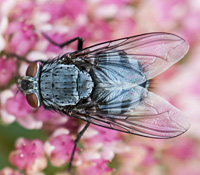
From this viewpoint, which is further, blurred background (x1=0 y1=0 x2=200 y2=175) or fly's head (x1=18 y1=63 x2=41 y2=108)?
blurred background (x1=0 y1=0 x2=200 y2=175)

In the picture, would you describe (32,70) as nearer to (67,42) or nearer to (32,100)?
(32,100)

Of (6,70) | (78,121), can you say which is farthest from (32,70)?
(78,121)

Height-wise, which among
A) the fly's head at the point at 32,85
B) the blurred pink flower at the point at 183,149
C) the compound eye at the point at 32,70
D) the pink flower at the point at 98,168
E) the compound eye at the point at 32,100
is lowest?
the blurred pink flower at the point at 183,149

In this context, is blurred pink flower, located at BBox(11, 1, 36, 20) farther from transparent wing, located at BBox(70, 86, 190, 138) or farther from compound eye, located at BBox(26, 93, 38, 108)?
transparent wing, located at BBox(70, 86, 190, 138)

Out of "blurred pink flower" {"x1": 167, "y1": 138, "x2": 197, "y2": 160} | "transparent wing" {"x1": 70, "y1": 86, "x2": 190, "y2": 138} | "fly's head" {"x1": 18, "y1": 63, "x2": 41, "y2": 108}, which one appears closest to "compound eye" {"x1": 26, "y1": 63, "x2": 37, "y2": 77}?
"fly's head" {"x1": 18, "y1": 63, "x2": 41, "y2": 108}

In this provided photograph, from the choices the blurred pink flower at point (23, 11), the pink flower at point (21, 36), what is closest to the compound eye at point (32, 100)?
A: the pink flower at point (21, 36)

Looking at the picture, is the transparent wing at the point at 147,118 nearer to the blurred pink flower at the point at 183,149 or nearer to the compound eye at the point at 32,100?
the compound eye at the point at 32,100
